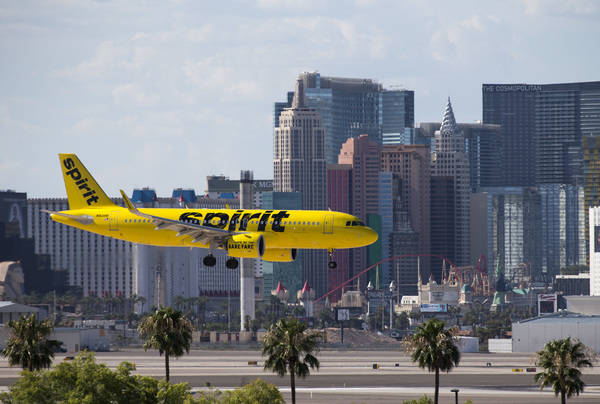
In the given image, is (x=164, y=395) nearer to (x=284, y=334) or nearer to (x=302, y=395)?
(x=284, y=334)

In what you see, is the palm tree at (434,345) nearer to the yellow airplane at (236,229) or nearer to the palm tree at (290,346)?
the palm tree at (290,346)

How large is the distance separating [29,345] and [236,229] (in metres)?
28.6

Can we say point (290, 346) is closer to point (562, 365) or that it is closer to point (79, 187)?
point (79, 187)

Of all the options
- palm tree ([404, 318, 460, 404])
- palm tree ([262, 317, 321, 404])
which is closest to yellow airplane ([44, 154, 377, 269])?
palm tree ([262, 317, 321, 404])

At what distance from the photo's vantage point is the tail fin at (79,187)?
156 m

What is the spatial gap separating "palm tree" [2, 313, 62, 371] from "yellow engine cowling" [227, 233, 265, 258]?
2619 centimetres

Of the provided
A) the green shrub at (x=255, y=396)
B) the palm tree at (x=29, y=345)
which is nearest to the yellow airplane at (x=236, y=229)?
the palm tree at (x=29, y=345)

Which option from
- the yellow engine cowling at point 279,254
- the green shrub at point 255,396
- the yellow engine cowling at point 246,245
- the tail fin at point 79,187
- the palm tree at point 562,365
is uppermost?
the tail fin at point 79,187

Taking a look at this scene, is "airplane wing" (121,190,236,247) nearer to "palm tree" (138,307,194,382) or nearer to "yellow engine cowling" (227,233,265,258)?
"yellow engine cowling" (227,233,265,258)

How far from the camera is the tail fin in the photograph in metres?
156

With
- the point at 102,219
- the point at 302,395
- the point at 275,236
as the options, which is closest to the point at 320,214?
the point at 275,236

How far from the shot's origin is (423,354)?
513 feet

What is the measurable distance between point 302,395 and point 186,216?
178ft

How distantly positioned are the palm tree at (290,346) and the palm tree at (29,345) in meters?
25.0
